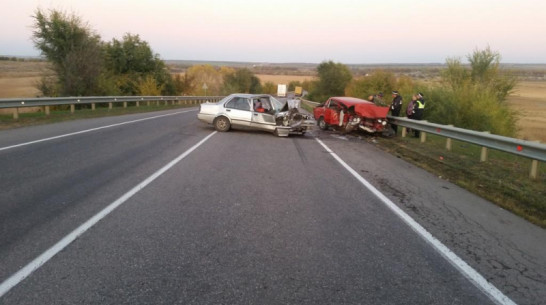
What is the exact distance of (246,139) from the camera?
567 inches

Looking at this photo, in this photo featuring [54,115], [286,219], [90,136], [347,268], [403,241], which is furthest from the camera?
[54,115]

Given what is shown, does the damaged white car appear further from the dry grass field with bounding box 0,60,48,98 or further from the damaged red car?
the dry grass field with bounding box 0,60,48,98

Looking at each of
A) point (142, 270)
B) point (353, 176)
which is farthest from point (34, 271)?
point (353, 176)

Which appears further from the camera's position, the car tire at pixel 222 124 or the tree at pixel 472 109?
the tree at pixel 472 109

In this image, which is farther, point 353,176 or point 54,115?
point 54,115

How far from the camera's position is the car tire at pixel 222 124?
16234 millimetres

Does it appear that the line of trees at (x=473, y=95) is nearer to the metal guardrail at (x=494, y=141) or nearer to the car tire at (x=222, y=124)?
the metal guardrail at (x=494, y=141)

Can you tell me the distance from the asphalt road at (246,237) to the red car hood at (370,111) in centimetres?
712

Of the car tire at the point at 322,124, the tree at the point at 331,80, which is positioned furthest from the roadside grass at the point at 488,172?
the tree at the point at 331,80

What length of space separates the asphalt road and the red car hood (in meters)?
7.12

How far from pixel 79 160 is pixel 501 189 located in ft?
28.0

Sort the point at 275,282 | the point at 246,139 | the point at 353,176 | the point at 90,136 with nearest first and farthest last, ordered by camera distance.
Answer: the point at 275,282, the point at 353,176, the point at 90,136, the point at 246,139

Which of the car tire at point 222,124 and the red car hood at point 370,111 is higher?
the red car hood at point 370,111

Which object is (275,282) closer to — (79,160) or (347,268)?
(347,268)
